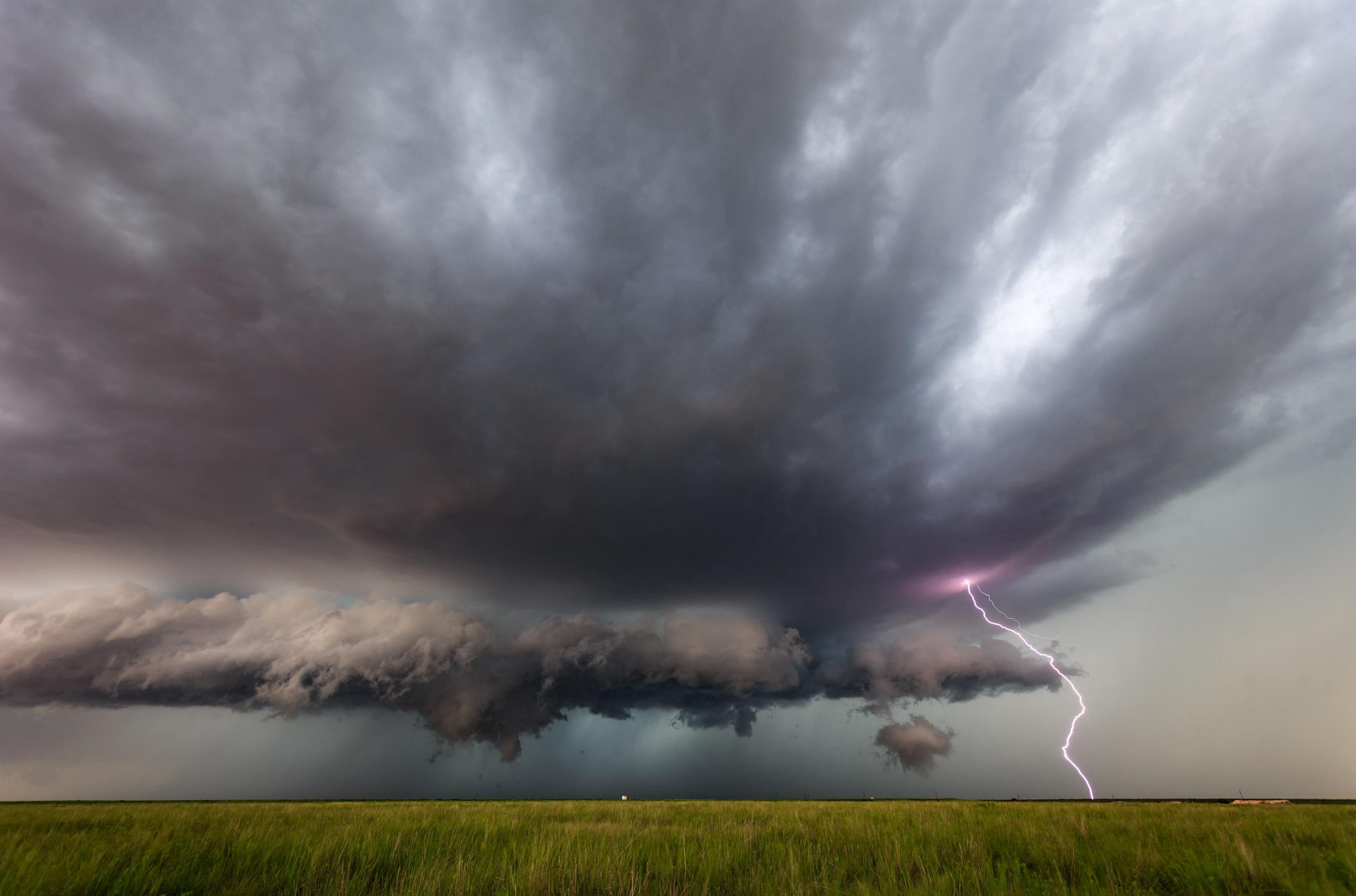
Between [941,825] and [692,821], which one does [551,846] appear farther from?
[941,825]

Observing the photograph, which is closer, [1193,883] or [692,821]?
[1193,883]

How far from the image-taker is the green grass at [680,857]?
6551mm

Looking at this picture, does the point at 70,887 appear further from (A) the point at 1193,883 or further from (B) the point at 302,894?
(A) the point at 1193,883

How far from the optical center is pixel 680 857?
876 cm

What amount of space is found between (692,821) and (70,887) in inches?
542

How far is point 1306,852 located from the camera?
24.8ft

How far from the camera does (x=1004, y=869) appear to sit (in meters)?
6.79

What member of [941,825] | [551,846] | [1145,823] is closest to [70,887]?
[551,846]

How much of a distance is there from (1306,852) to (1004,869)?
16.4ft

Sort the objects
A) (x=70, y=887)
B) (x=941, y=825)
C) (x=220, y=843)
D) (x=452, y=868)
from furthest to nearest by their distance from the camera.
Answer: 1. (x=941, y=825)
2. (x=220, y=843)
3. (x=452, y=868)
4. (x=70, y=887)

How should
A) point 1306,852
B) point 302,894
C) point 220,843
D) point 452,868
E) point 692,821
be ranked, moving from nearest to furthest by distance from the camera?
point 302,894, point 1306,852, point 452,868, point 220,843, point 692,821

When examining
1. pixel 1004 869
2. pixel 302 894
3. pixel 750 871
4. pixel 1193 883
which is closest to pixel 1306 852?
pixel 1193 883

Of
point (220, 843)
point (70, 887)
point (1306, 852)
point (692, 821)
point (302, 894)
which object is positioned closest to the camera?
point (70, 887)

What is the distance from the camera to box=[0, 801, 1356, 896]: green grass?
6551mm
